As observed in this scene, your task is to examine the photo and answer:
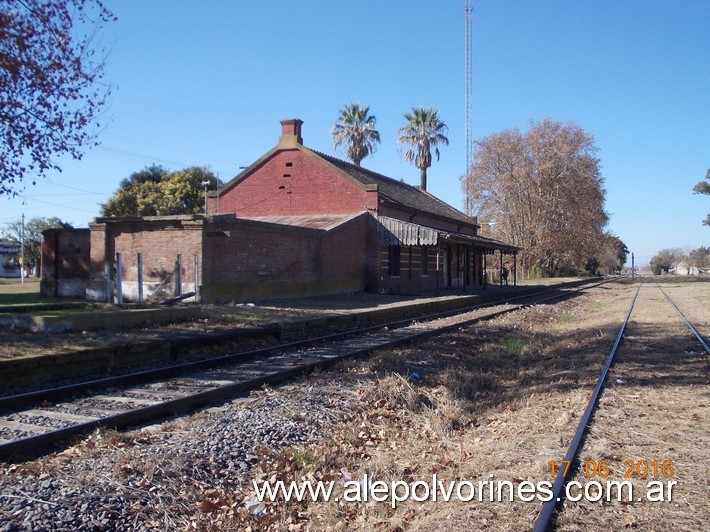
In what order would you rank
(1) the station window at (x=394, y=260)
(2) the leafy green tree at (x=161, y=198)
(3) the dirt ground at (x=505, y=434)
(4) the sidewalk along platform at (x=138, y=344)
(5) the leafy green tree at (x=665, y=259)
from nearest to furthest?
(3) the dirt ground at (x=505, y=434) < (4) the sidewalk along platform at (x=138, y=344) < (1) the station window at (x=394, y=260) < (2) the leafy green tree at (x=161, y=198) < (5) the leafy green tree at (x=665, y=259)

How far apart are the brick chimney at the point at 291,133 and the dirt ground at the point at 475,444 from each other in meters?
21.7

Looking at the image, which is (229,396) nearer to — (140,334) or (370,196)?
(140,334)

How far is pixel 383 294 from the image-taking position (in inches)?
1113

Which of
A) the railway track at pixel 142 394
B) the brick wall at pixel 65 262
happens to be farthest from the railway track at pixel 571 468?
the brick wall at pixel 65 262

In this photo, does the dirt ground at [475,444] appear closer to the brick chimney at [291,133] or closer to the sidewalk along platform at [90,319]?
the sidewalk along platform at [90,319]

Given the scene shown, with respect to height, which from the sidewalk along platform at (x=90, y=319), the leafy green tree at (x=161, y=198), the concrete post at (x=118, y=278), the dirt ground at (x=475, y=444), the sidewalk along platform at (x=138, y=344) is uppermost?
the leafy green tree at (x=161, y=198)

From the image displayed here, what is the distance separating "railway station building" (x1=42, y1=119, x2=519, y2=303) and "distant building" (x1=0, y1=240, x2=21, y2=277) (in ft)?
198

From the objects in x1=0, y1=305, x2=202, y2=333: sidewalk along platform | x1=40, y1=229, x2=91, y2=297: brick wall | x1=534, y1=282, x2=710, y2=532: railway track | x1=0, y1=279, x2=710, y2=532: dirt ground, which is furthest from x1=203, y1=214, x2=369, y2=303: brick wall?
x1=534, y1=282, x2=710, y2=532: railway track

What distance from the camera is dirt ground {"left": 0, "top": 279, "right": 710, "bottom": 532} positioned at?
411 cm

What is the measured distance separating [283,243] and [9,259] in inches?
3126

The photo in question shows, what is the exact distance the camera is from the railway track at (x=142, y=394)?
6.10 metres

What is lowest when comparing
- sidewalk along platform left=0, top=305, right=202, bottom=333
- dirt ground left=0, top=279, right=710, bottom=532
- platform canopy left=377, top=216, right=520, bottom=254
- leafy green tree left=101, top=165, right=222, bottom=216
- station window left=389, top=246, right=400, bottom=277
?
dirt ground left=0, top=279, right=710, bottom=532

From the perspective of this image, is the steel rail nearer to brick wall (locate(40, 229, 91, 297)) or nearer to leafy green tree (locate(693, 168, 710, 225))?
brick wall (locate(40, 229, 91, 297))

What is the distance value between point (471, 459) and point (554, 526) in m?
1.61
